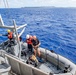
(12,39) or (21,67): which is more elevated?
(12,39)

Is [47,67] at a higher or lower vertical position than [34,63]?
lower

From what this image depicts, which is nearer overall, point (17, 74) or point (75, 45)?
point (17, 74)

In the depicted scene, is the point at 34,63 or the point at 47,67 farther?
the point at 47,67

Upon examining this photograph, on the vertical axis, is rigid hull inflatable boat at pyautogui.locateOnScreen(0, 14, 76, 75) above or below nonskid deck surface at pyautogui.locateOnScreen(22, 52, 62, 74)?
above

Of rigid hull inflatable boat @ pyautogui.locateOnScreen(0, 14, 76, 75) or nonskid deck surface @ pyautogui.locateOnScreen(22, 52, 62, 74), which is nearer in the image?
rigid hull inflatable boat @ pyautogui.locateOnScreen(0, 14, 76, 75)

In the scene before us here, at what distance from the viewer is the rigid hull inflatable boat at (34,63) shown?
8891 millimetres

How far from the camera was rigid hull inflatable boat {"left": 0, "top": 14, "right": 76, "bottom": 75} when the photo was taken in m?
8.89

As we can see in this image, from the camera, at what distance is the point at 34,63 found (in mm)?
9789

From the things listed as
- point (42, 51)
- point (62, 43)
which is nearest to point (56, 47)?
point (62, 43)

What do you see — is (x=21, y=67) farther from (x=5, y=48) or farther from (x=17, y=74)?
(x=5, y=48)

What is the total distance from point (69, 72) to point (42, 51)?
3.10m

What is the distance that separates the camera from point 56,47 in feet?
57.6

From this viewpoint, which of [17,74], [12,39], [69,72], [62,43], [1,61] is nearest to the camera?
[69,72]

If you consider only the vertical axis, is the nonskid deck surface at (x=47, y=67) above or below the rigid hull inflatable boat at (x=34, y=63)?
below
